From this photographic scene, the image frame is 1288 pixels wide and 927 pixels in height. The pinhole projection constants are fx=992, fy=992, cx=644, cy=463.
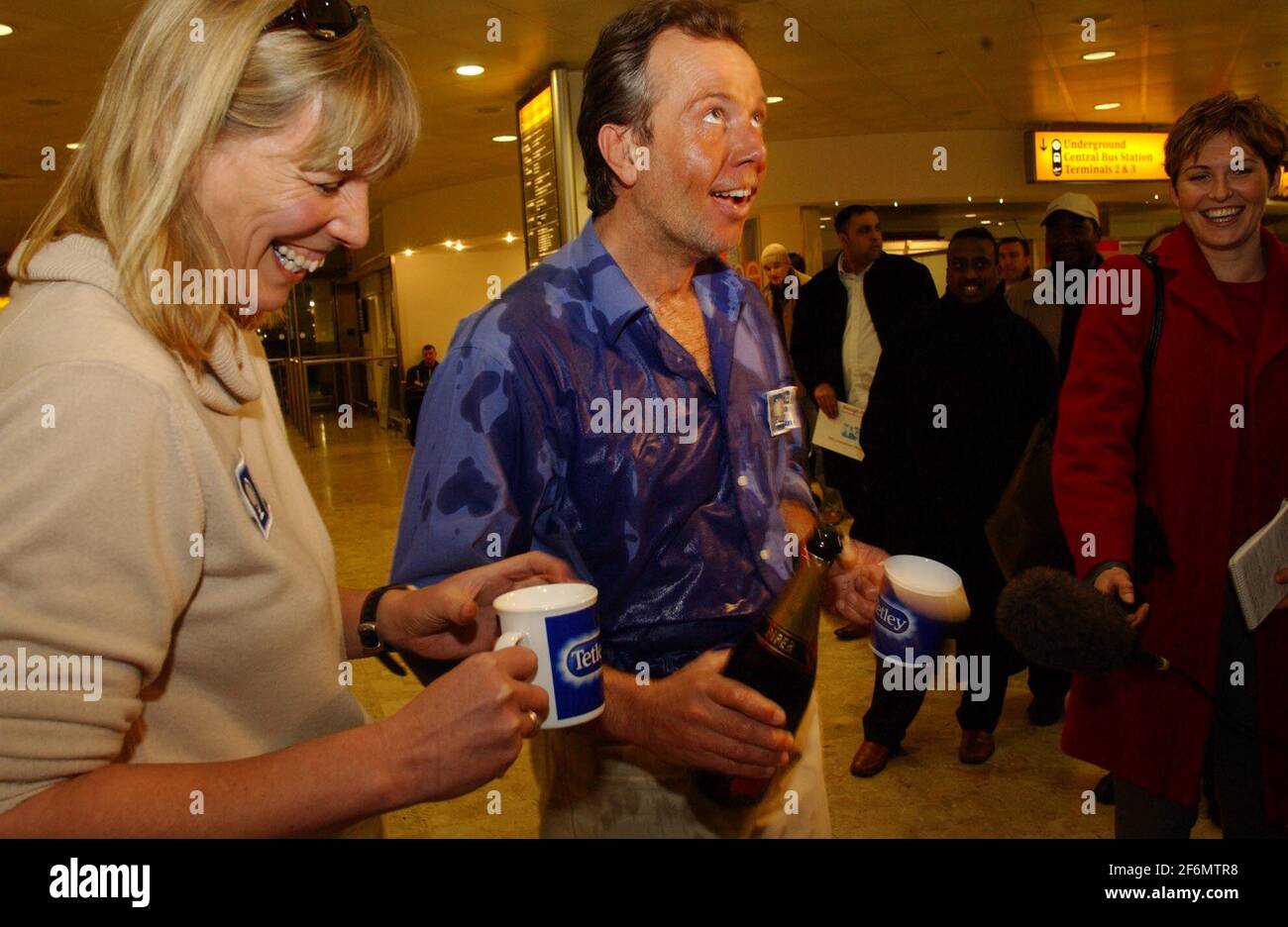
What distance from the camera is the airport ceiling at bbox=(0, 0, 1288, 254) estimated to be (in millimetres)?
6228

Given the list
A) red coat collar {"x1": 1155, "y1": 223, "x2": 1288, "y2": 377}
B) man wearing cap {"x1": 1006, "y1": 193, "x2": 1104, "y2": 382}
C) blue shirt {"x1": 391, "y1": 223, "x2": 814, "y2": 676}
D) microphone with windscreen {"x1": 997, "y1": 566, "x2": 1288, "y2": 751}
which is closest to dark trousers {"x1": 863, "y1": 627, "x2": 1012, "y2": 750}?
man wearing cap {"x1": 1006, "y1": 193, "x2": 1104, "y2": 382}

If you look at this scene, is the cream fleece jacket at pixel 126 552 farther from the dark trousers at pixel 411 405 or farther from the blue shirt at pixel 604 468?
the dark trousers at pixel 411 405

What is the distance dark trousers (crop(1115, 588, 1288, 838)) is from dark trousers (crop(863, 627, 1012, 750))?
1.30m

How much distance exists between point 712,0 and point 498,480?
1041 mm

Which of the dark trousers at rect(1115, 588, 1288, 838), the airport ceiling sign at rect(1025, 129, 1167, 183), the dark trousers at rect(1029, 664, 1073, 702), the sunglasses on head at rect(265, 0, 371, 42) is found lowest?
the dark trousers at rect(1029, 664, 1073, 702)

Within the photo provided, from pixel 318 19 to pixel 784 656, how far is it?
2.87 ft

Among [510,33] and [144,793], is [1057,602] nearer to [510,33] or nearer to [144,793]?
[144,793]

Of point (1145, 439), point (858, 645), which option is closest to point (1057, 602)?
point (1145, 439)

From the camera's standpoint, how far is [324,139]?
1062 millimetres

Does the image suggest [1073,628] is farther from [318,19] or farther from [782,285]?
[782,285]

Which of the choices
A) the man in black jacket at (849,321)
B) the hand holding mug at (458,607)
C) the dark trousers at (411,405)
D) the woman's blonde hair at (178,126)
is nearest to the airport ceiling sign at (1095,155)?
the man in black jacket at (849,321)

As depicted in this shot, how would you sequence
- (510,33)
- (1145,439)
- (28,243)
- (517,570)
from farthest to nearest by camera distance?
(510,33), (1145,439), (517,570), (28,243)

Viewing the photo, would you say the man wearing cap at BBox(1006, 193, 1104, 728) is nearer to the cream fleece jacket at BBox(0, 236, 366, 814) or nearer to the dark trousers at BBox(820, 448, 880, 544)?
the dark trousers at BBox(820, 448, 880, 544)

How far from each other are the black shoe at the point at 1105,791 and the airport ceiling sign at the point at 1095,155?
9.44 metres
